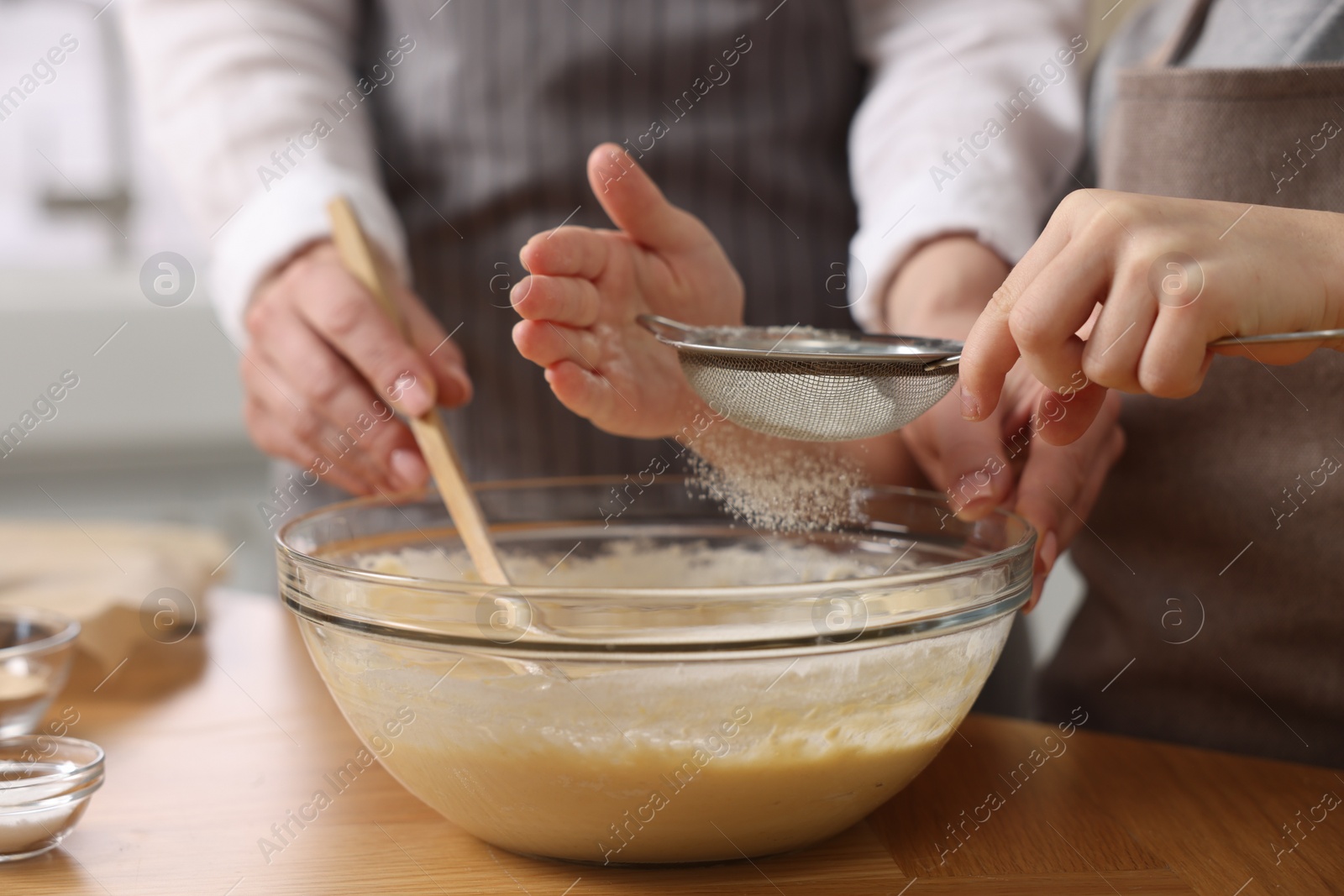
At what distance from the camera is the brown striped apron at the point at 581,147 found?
0.96 m

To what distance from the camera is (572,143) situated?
96cm

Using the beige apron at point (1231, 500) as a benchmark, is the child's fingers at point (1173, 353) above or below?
below

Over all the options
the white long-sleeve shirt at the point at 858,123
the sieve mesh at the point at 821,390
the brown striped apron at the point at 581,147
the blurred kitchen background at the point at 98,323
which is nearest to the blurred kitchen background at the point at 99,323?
the blurred kitchen background at the point at 98,323

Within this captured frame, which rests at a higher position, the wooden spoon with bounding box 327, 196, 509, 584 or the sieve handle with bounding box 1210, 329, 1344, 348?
the wooden spoon with bounding box 327, 196, 509, 584

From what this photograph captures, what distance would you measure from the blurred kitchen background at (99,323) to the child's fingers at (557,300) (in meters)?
1.81

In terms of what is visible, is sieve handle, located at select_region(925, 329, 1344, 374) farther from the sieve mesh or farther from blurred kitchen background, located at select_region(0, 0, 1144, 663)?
blurred kitchen background, located at select_region(0, 0, 1144, 663)

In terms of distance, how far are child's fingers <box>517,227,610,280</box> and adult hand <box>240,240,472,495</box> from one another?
6.1 inches

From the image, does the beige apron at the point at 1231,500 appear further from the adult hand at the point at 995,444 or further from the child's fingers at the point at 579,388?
the child's fingers at the point at 579,388

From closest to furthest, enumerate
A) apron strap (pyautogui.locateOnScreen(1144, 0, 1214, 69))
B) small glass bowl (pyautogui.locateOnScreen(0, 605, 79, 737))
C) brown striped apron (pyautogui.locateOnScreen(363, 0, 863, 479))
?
1. small glass bowl (pyautogui.locateOnScreen(0, 605, 79, 737))
2. apron strap (pyautogui.locateOnScreen(1144, 0, 1214, 69))
3. brown striped apron (pyautogui.locateOnScreen(363, 0, 863, 479))

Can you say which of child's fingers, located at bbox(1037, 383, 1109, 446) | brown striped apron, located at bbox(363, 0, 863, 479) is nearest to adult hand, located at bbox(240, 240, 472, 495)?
brown striped apron, located at bbox(363, 0, 863, 479)

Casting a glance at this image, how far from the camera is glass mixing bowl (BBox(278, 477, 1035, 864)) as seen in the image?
45cm

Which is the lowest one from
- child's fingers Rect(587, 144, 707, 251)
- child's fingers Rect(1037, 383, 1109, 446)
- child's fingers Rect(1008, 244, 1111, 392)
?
child's fingers Rect(1008, 244, 1111, 392)

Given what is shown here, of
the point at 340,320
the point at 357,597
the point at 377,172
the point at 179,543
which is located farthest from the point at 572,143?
the point at 357,597

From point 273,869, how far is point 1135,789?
42 cm
